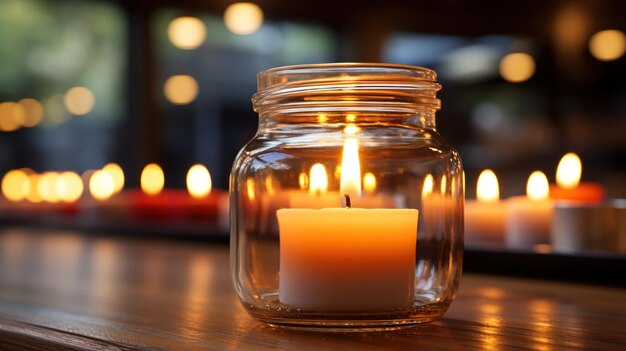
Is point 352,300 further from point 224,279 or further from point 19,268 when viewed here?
point 19,268

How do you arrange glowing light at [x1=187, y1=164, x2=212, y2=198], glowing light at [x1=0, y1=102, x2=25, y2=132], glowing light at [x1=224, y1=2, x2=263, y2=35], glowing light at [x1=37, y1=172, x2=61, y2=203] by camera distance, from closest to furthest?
glowing light at [x1=187, y1=164, x2=212, y2=198] → glowing light at [x1=37, y1=172, x2=61, y2=203] → glowing light at [x1=224, y1=2, x2=263, y2=35] → glowing light at [x1=0, y1=102, x2=25, y2=132]

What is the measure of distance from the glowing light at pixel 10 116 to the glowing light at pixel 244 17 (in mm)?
1343

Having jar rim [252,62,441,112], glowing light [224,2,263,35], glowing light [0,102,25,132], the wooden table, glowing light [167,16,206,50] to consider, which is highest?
glowing light [224,2,263,35]

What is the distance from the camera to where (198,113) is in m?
4.69

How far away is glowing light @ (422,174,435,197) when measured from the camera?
501mm

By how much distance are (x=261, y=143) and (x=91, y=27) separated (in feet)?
13.9

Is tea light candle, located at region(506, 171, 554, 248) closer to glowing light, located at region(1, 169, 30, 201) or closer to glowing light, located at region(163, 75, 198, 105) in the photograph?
glowing light, located at region(1, 169, 30, 201)

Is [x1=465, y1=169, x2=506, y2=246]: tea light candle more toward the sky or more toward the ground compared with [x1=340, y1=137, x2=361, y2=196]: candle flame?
more toward the ground

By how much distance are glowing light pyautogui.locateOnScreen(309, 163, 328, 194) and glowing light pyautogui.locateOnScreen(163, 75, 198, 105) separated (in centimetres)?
417

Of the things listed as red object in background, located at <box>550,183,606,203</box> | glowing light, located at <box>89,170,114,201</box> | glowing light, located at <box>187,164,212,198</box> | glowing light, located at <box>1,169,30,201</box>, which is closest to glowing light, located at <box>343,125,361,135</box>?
red object in background, located at <box>550,183,606,203</box>

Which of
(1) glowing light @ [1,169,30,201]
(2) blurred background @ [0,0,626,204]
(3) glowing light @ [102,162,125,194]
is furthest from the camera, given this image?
(2) blurred background @ [0,0,626,204]

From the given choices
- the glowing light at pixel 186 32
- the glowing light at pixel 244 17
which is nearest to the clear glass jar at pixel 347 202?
the glowing light at pixel 244 17

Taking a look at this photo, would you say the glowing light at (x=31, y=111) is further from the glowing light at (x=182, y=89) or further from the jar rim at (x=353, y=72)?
the jar rim at (x=353, y=72)

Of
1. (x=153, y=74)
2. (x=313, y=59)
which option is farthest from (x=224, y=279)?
(x=313, y=59)
